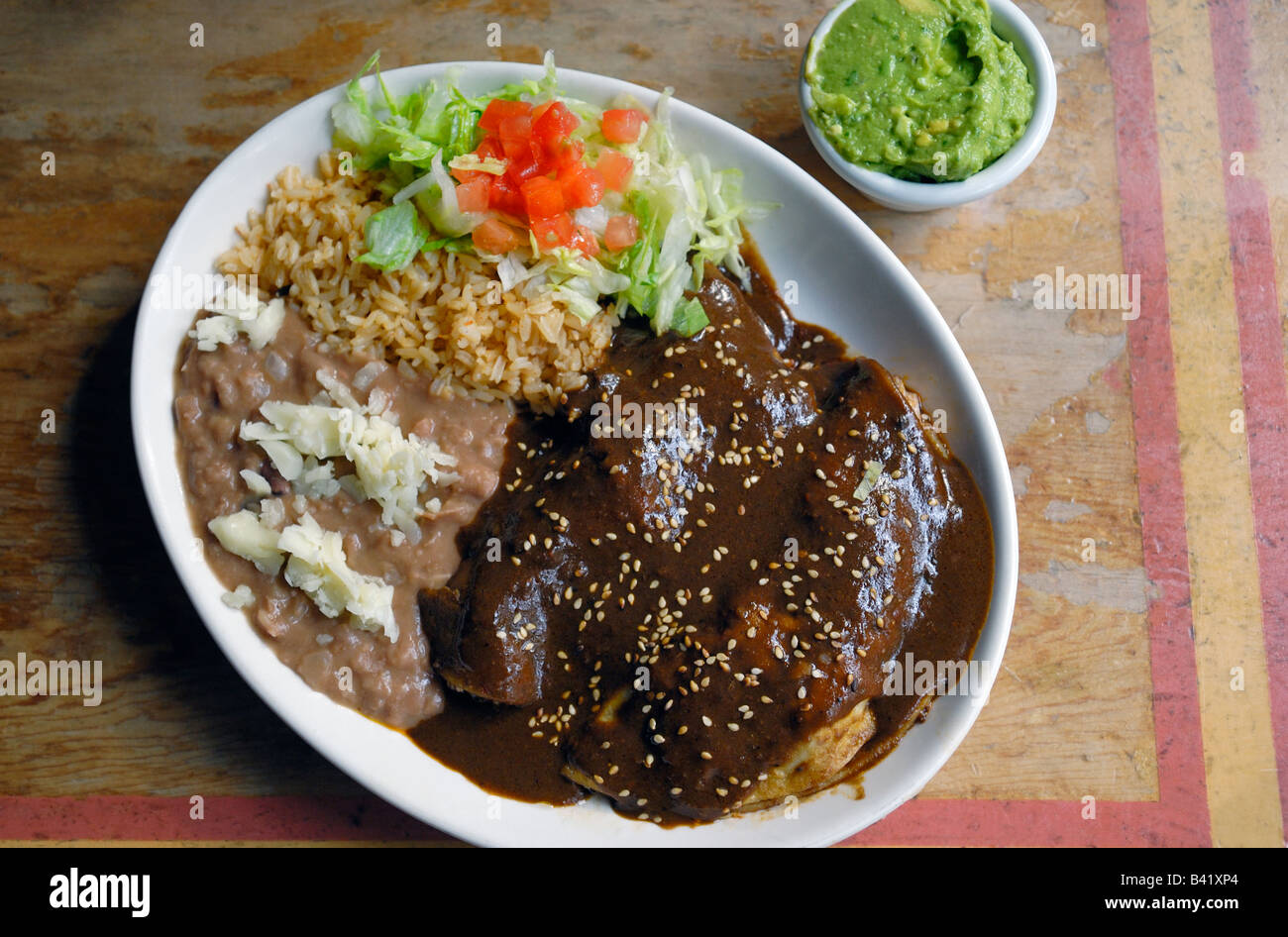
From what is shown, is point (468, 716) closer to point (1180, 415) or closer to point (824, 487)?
point (824, 487)

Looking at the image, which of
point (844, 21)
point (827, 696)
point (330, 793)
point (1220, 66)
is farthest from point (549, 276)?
point (1220, 66)

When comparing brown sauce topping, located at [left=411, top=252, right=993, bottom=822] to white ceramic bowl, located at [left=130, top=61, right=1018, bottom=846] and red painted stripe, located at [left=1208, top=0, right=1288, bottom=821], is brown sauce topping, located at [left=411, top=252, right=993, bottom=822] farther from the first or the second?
red painted stripe, located at [left=1208, top=0, right=1288, bottom=821]

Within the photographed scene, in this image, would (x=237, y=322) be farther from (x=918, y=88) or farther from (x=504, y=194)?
(x=918, y=88)

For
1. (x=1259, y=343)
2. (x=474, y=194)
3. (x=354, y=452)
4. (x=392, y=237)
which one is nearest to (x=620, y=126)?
(x=474, y=194)

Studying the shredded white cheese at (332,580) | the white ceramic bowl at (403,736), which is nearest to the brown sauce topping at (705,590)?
the white ceramic bowl at (403,736)

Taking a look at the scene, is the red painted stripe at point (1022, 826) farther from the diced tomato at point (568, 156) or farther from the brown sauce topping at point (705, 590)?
the diced tomato at point (568, 156)

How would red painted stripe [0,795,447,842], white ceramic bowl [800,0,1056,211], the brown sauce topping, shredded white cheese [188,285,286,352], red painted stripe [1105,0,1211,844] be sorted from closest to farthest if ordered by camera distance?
the brown sauce topping → shredded white cheese [188,285,286,352] → white ceramic bowl [800,0,1056,211] → red painted stripe [0,795,447,842] → red painted stripe [1105,0,1211,844]

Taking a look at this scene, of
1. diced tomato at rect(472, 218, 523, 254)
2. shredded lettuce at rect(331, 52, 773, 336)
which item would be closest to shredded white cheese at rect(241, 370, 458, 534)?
shredded lettuce at rect(331, 52, 773, 336)
